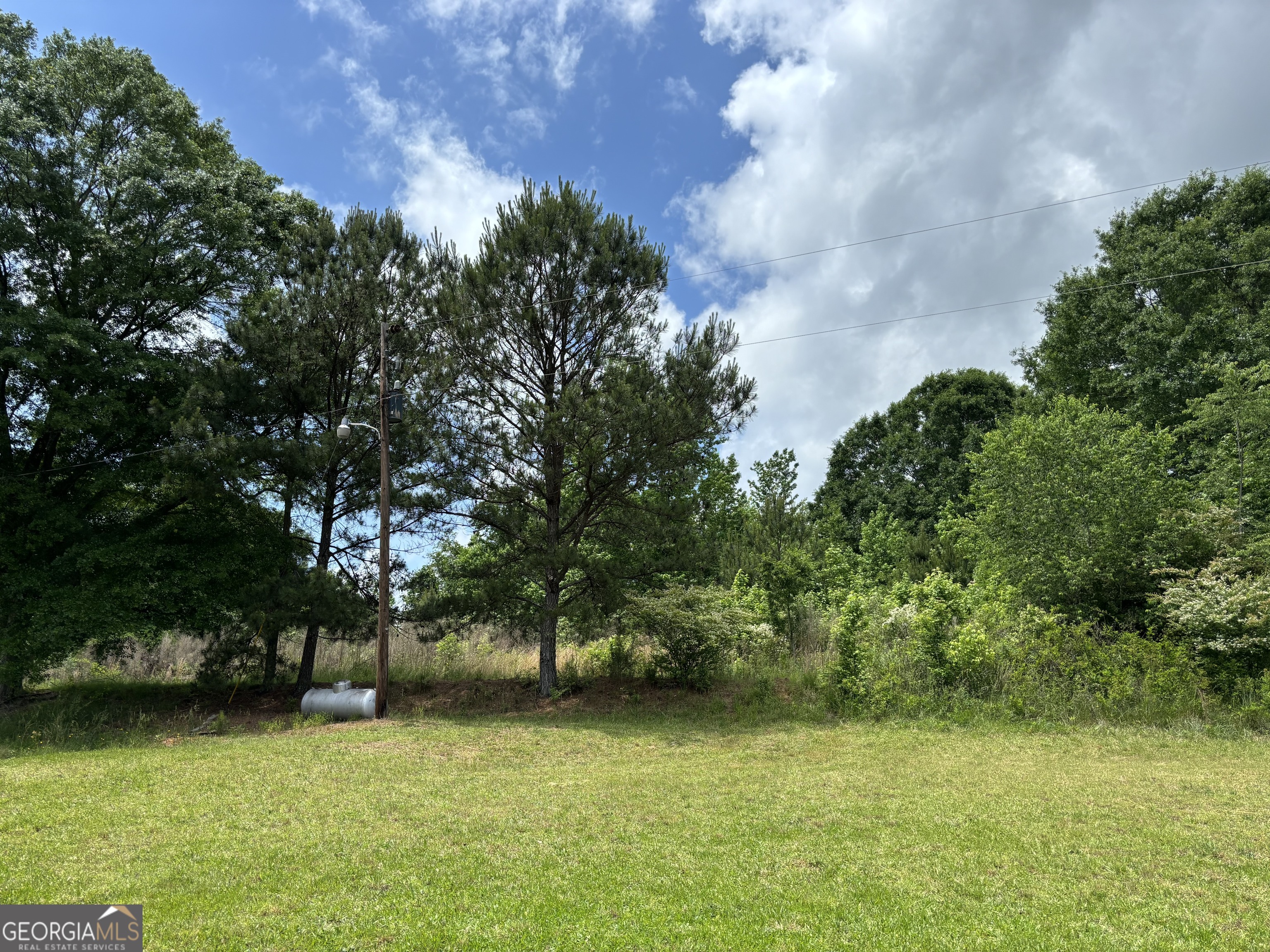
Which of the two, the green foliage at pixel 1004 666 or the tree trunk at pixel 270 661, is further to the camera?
the tree trunk at pixel 270 661

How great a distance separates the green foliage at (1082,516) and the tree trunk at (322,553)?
15.2 metres

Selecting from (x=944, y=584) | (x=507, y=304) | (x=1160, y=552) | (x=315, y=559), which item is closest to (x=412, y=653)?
(x=315, y=559)

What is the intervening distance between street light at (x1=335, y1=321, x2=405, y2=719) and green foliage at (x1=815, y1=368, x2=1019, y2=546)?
19687 millimetres

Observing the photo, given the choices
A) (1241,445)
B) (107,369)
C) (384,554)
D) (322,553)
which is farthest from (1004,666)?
(107,369)

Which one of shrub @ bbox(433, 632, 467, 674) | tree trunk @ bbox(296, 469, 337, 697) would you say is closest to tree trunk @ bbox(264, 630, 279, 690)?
tree trunk @ bbox(296, 469, 337, 697)

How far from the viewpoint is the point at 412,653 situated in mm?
19266

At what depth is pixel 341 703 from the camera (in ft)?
42.4

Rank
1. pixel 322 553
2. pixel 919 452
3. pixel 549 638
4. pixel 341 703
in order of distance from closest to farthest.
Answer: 1. pixel 341 703
2. pixel 549 638
3. pixel 322 553
4. pixel 919 452

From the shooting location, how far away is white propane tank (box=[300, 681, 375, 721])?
1277 cm

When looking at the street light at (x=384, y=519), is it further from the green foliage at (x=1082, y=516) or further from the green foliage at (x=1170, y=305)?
the green foliage at (x=1170, y=305)

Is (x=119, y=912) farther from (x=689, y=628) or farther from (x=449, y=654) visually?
(x=449, y=654)

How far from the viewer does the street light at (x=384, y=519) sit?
1282 centimetres

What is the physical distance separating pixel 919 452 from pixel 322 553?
25.8 m

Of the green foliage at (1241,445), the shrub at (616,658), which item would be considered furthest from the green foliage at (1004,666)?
the shrub at (616,658)
